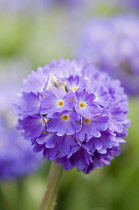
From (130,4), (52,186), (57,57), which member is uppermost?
(130,4)

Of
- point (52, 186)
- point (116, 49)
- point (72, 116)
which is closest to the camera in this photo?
point (72, 116)

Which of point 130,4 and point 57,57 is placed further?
point 130,4

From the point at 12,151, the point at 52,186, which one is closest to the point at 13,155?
the point at 12,151

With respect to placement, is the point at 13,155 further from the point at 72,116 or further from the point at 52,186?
the point at 72,116

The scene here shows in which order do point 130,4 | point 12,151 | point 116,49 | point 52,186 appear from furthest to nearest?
point 130,4 → point 116,49 → point 12,151 → point 52,186

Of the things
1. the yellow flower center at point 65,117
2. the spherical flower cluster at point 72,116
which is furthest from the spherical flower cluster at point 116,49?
the yellow flower center at point 65,117

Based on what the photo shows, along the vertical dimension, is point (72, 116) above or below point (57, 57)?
below

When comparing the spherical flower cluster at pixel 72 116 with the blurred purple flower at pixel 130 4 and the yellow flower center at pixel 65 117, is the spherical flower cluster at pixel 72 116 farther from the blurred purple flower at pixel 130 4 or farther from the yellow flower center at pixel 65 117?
the blurred purple flower at pixel 130 4

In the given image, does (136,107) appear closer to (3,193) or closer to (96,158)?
(3,193)
